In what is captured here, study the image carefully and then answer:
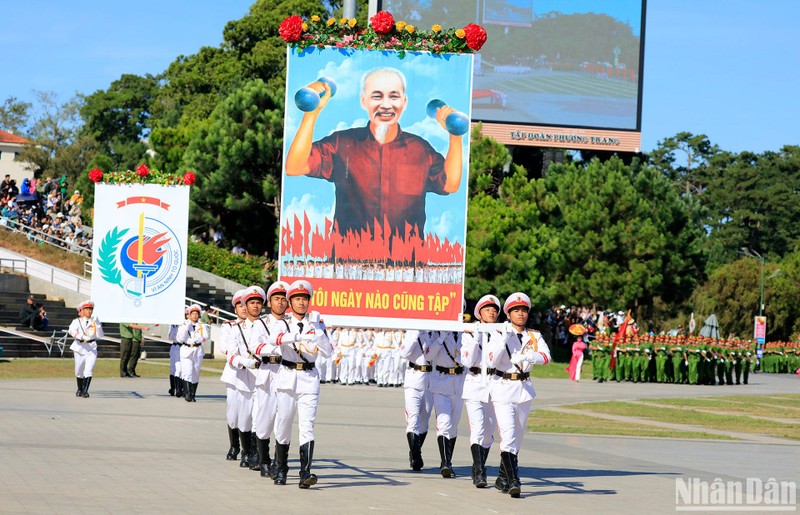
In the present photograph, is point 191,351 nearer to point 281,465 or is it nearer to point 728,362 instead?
point 281,465

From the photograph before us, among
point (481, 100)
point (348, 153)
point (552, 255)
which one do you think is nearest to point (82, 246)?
point (552, 255)

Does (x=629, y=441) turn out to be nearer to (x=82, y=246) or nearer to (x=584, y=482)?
(x=584, y=482)

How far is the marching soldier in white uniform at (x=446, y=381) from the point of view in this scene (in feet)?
47.1

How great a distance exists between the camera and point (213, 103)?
69.8 metres

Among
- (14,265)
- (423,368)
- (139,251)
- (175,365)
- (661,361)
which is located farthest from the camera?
(14,265)

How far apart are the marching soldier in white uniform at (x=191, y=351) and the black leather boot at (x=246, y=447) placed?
33.3 ft

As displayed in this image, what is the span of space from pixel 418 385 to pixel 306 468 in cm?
246

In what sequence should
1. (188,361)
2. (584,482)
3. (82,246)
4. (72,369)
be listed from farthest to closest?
(82,246), (72,369), (188,361), (584,482)

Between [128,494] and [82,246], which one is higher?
[82,246]

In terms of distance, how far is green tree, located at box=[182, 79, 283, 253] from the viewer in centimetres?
5016

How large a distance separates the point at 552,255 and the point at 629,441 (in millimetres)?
33899

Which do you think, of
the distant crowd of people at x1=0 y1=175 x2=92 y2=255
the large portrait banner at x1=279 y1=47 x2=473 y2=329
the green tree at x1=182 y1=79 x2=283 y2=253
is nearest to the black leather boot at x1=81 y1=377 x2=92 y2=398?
the large portrait banner at x1=279 y1=47 x2=473 y2=329

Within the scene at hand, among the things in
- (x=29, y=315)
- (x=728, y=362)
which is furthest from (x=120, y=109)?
(x=728, y=362)

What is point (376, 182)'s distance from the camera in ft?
46.2
